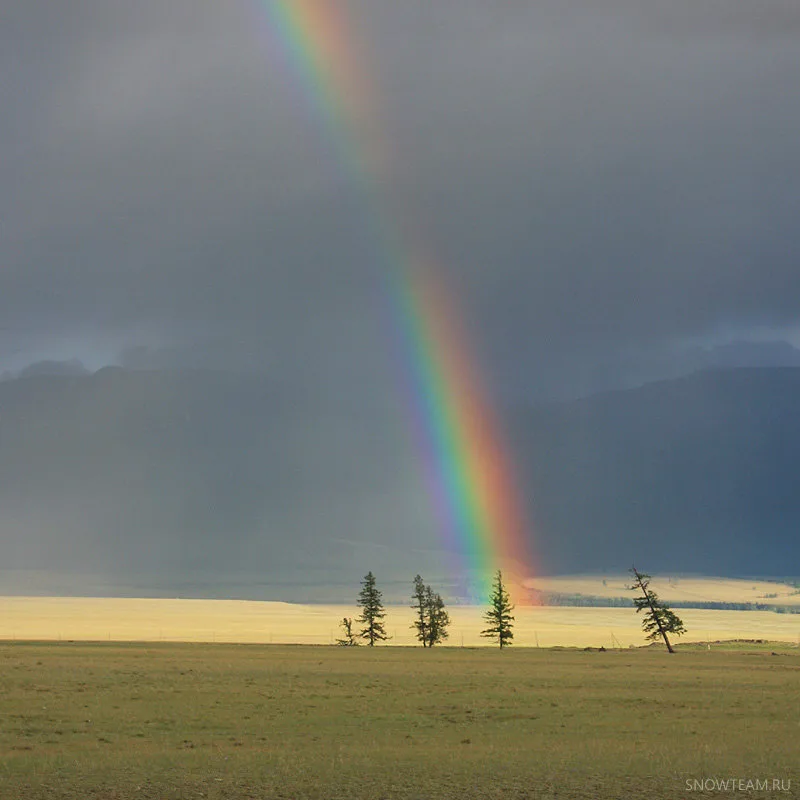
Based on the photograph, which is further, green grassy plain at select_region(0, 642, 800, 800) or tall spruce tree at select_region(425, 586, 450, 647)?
tall spruce tree at select_region(425, 586, 450, 647)

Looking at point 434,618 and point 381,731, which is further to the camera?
point 434,618

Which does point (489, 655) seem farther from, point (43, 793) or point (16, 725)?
point (43, 793)

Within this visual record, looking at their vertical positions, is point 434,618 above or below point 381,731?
above

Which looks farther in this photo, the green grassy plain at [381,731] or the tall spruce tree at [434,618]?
the tall spruce tree at [434,618]

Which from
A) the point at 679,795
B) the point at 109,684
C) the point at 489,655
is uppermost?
the point at 489,655

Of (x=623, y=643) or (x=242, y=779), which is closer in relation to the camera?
(x=242, y=779)

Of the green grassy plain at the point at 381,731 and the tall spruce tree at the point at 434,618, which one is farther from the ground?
the tall spruce tree at the point at 434,618

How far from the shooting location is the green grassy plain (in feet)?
99.0

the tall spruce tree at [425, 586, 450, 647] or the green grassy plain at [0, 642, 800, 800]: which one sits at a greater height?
the tall spruce tree at [425, 586, 450, 647]

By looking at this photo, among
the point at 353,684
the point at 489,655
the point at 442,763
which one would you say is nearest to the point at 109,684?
the point at 353,684

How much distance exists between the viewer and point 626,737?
4100cm

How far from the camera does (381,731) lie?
42.7 metres

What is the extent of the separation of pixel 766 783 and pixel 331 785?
36.5 feet

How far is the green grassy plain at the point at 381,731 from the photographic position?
30.2 meters
